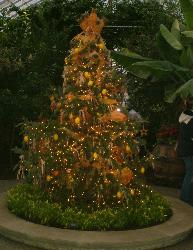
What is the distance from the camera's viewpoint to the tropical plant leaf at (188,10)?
7.37 meters

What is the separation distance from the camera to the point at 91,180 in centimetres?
519

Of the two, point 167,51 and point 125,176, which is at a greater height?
point 167,51

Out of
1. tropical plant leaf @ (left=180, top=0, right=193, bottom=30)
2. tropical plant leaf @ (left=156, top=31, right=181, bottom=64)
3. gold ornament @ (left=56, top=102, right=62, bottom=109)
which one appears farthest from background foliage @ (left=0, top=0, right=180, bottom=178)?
gold ornament @ (left=56, top=102, right=62, bottom=109)

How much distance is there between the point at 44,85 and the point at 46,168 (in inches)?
157

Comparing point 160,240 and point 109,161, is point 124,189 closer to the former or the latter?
point 109,161

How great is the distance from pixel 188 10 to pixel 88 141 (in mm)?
3514

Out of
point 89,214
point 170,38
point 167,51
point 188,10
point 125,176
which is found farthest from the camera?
point 167,51

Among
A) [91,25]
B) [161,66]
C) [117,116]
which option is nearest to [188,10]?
[161,66]

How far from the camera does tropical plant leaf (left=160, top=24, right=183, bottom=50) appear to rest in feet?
23.6

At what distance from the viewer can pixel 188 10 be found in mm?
7520

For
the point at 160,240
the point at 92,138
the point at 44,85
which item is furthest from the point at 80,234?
the point at 44,85

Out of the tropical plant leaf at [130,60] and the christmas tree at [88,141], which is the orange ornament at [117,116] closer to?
the christmas tree at [88,141]

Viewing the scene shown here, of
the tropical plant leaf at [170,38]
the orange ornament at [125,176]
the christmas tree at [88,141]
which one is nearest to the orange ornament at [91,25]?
the christmas tree at [88,141]

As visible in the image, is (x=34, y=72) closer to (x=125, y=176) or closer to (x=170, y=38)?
(x=170, y=38)
